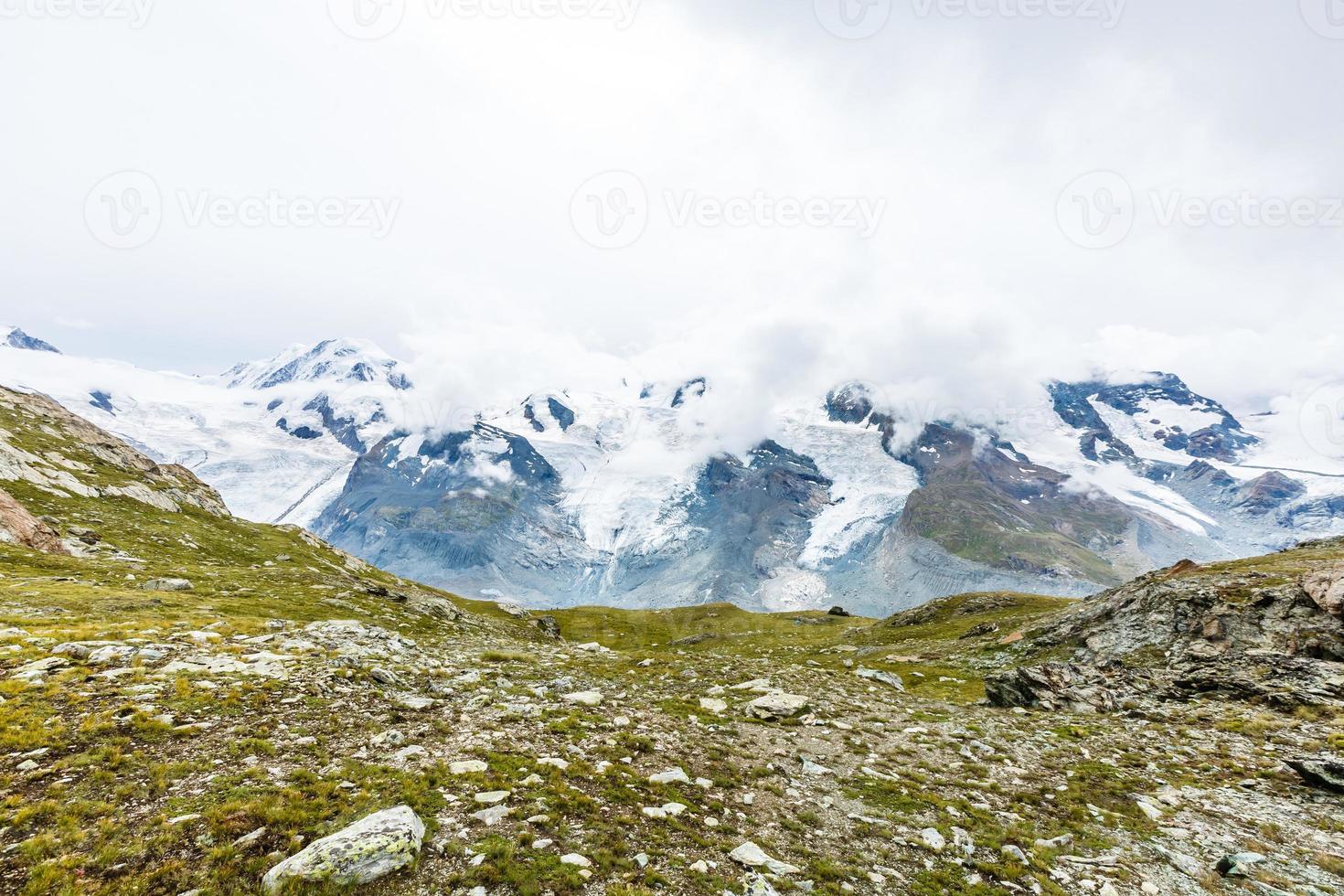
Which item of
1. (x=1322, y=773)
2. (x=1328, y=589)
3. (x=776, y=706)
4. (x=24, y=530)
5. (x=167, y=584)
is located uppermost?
(x=1328, y=589)

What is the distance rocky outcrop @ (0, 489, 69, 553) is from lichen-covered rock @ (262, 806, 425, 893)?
5365 cm

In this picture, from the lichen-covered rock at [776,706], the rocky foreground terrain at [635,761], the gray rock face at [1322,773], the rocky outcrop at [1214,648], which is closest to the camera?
the rocky foreground terrain at [635,761]

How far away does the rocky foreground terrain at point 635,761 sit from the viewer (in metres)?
9.30

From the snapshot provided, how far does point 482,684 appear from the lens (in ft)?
71.9

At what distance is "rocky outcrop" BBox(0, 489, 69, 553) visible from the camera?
40156 mm

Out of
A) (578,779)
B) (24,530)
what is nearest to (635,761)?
(578,779)

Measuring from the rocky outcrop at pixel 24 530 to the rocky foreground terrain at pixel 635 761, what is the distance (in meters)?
6.41

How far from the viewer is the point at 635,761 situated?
15.4 metres

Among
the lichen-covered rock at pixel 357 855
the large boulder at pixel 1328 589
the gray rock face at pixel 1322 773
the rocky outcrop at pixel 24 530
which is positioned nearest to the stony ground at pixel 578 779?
the lichen-covered rock at pixel 357 855

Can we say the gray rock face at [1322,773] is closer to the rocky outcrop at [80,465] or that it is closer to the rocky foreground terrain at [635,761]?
the rocky foreground terrain at [635,761]

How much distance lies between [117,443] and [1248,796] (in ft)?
407

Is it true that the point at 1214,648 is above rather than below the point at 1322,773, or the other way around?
above

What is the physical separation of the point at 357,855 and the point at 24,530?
57357 millimetres

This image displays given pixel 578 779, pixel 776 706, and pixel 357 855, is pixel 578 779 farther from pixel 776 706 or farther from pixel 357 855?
pixel 776 706
